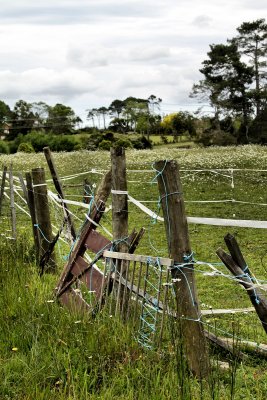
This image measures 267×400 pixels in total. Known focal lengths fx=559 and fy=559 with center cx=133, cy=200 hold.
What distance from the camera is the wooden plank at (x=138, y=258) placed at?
427cm

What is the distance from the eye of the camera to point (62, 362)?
4039 millimetres

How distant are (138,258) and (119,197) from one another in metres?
0.73

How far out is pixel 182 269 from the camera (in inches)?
167

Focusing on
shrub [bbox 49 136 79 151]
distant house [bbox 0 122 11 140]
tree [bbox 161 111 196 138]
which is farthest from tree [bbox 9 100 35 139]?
shrub [bbox 49 136 79 151]

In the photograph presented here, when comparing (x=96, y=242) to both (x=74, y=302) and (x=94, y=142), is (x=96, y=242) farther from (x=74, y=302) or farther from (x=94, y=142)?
(x=94, y=142)

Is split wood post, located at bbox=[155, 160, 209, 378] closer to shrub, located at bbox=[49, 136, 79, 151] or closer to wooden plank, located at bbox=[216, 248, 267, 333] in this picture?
wooden plank, located at bbox=[216, 248, 267, 333]

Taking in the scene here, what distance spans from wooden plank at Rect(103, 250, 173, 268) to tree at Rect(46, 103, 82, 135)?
311 ft

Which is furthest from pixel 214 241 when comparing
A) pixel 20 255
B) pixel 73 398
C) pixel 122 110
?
pixel 122 110

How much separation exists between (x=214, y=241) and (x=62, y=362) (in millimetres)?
8130

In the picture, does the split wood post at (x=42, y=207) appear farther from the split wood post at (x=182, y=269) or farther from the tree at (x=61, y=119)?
the tree at (x=61, y=119)

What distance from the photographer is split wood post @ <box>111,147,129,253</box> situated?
5156 mm

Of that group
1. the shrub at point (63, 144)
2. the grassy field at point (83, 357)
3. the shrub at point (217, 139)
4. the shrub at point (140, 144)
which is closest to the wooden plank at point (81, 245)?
the grassy field at point (83, 357)

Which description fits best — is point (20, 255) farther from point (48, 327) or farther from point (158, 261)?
point (158, 261)

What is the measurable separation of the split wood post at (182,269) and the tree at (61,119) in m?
95.7
